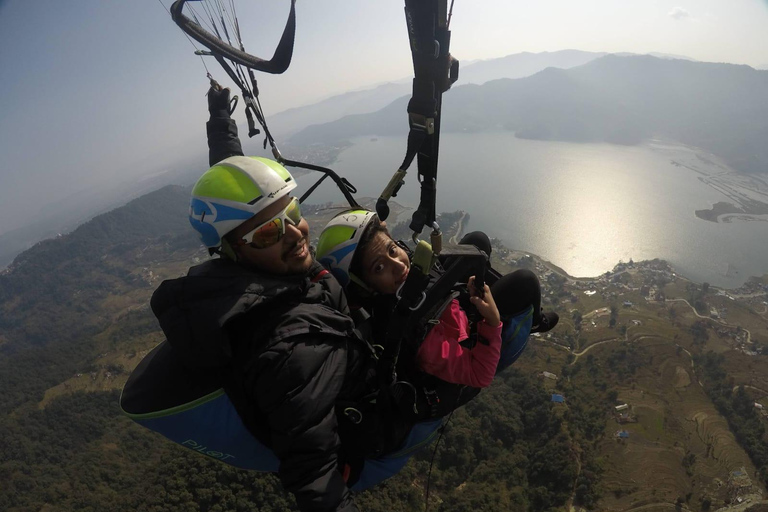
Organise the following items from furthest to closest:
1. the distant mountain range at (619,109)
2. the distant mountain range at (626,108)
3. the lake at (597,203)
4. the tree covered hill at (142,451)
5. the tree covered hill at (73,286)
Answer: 1. the distant mountain range at (619,109)
2. the distant mountain range at (626,108)
3. the tree covered hill at (73,286)
4. the lake at (597,203)
5. the tree covered hill at (142,451)

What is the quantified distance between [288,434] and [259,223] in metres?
0.76

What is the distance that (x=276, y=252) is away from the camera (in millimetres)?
1401

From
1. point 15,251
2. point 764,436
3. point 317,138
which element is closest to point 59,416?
point 764,436

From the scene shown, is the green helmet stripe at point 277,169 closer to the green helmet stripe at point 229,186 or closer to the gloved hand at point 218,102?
the green helmet stripe at point 229,186

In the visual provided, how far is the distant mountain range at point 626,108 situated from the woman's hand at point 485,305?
268 ft

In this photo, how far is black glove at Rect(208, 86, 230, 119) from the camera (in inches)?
102

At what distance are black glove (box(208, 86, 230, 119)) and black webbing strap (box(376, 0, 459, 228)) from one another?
70.5 inches

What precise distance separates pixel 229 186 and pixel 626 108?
11319 cm

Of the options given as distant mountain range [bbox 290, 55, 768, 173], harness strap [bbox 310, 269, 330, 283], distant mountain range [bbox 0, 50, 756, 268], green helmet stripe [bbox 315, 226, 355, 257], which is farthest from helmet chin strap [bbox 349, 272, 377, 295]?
distant mountain range [bbox 0, 50, 756, 268]

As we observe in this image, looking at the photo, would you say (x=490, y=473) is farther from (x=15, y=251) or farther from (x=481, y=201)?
(x=15, y=251)

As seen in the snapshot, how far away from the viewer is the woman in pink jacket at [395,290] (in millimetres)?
1665

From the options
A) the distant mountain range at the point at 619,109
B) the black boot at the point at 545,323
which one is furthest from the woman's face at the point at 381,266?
the distant mountain range at the point at 619,109

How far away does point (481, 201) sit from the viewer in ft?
162

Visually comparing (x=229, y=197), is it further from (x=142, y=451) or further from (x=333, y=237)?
(x=142, y=451)
